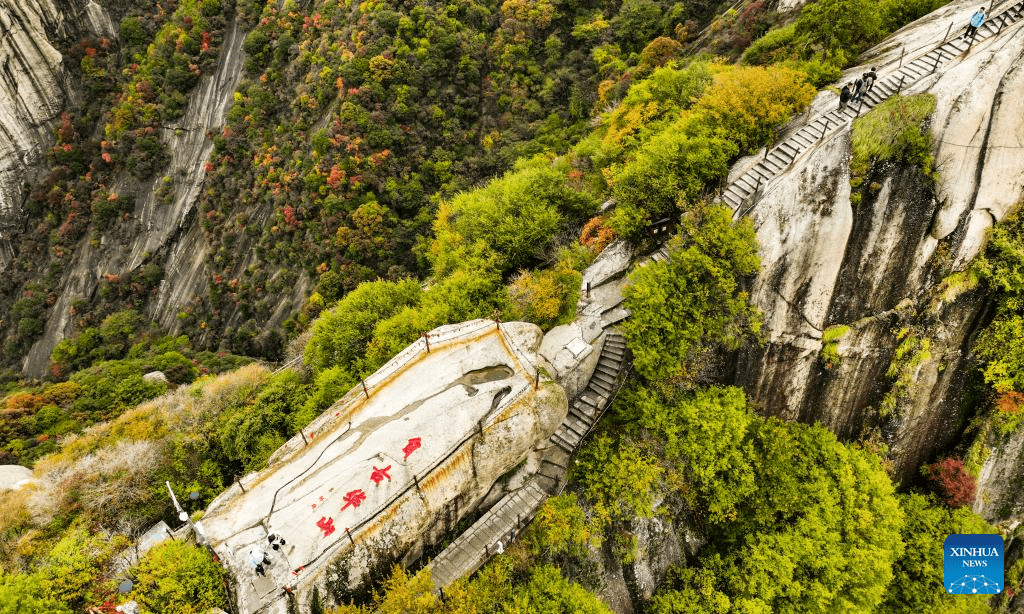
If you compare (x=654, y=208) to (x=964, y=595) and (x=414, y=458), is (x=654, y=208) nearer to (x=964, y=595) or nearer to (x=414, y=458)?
(x=414, y=458)

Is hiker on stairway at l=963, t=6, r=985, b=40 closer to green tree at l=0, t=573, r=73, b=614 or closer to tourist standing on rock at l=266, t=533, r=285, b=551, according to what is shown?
tourist standing on rock at l=266, t=533, r=285, b=551

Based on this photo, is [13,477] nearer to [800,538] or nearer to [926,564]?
[800,538]

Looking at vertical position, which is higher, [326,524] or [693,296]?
[693,296]

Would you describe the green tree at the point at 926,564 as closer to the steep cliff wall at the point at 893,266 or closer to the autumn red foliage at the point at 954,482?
the autumn red foliage at the point at 954,482

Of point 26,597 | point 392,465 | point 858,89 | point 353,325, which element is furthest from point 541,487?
point 858,89

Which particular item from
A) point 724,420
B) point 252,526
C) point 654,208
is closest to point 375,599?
point 252,526

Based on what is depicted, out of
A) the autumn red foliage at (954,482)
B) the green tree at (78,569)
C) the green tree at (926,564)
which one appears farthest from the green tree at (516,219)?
the green tree at (926,564)
